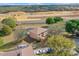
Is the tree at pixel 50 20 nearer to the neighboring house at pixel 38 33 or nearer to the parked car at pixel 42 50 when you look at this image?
the neighboring house at pixel 38 33

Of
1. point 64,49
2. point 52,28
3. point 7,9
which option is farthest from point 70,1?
point 7,9

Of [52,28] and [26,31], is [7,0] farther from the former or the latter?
[52,28]

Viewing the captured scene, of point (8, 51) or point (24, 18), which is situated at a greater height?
point (24, 18)

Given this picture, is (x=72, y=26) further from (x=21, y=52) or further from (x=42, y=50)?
(x=21, y=52)

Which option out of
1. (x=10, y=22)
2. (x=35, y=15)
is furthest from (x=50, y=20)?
(x=10, y=22)

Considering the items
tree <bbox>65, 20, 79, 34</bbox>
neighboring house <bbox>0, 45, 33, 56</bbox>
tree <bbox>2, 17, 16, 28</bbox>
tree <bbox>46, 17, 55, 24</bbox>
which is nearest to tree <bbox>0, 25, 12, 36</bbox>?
tree <bbox>2, 17, 16, 28</bbox>

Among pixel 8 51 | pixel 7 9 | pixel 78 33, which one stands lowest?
pixel 8 51
